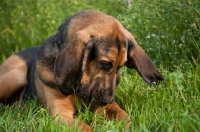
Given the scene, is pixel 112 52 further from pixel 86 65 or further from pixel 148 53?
pixel 148 53

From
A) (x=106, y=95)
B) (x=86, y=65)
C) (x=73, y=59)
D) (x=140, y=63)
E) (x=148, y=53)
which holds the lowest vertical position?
(x=148, y=53)

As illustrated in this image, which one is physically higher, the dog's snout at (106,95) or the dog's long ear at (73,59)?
the dog's long ear at (73,59)

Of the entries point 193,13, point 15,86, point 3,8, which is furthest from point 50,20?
point 193,13

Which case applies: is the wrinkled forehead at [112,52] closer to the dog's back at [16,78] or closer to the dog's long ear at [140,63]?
the dog's long ear at [140,63]

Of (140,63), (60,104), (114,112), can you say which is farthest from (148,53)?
(60,104)

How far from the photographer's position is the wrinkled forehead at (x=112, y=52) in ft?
16.6

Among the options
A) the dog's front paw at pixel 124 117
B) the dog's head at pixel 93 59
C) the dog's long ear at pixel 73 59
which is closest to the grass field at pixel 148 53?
the dog's front paw at pixel 124 117

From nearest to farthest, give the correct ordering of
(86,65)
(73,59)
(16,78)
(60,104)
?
1. (73,59)
2. (86,65)
3. (60,104)
4. (16,78)

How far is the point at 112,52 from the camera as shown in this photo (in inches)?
200

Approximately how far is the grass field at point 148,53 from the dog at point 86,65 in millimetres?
160

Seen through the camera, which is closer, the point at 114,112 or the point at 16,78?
the point at 114,112

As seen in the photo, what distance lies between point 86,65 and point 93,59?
0.30ft

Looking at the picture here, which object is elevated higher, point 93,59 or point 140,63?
point 93,59

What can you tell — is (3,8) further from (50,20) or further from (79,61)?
(79,61)
